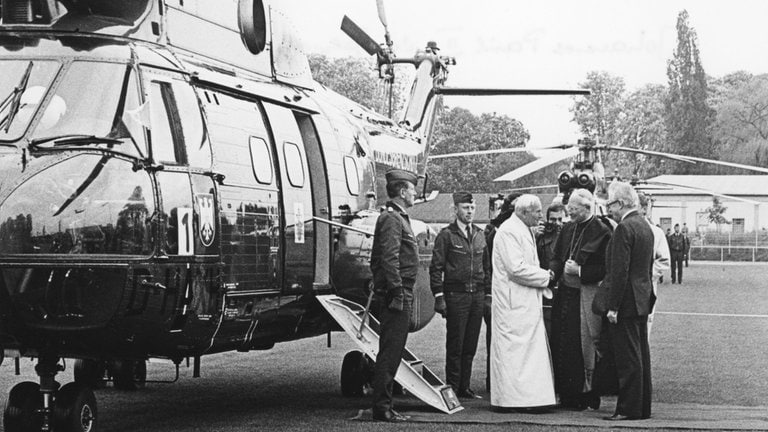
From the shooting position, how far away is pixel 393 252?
28.2 feet

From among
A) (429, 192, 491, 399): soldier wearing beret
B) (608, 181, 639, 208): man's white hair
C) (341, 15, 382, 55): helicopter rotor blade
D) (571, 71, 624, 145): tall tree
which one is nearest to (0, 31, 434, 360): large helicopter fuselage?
(429, 192, 491, 399): soldier wearing beret

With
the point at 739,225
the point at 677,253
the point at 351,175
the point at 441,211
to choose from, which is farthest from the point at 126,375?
the point at 739,225

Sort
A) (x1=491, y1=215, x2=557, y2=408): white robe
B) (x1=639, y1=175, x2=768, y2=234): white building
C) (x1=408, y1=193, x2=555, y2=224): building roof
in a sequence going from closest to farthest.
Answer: (x1=491, y1=215, x2=557, y2=408): white robe, (x1=408, y1=193, x2=555, y2=224): building roof, (x1=639, y1=175, x2=768, y2=234): white building

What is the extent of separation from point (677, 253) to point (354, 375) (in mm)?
25366

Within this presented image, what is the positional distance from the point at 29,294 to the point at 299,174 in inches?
114

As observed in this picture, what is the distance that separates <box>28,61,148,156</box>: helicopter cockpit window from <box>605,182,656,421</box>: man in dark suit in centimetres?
393

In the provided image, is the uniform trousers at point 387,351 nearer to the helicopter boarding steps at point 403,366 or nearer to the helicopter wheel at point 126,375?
the helicopter boarding steps at point 403,366

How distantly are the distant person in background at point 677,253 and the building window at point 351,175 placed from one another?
23.5 meters

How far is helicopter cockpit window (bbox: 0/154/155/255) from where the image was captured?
21.8ft

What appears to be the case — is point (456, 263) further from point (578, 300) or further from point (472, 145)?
point (472, 145)

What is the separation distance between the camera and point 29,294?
21.8 ft

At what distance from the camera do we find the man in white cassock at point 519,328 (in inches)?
355

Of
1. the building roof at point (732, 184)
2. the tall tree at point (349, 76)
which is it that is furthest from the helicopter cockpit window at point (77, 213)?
the building roof at point (732, 184)

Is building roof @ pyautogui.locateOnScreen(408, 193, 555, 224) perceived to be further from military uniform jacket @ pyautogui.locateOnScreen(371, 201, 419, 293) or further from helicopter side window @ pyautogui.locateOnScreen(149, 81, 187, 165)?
helicopter side window @ pyautogui.locateOnScreen(149, 81, 187, 165)
